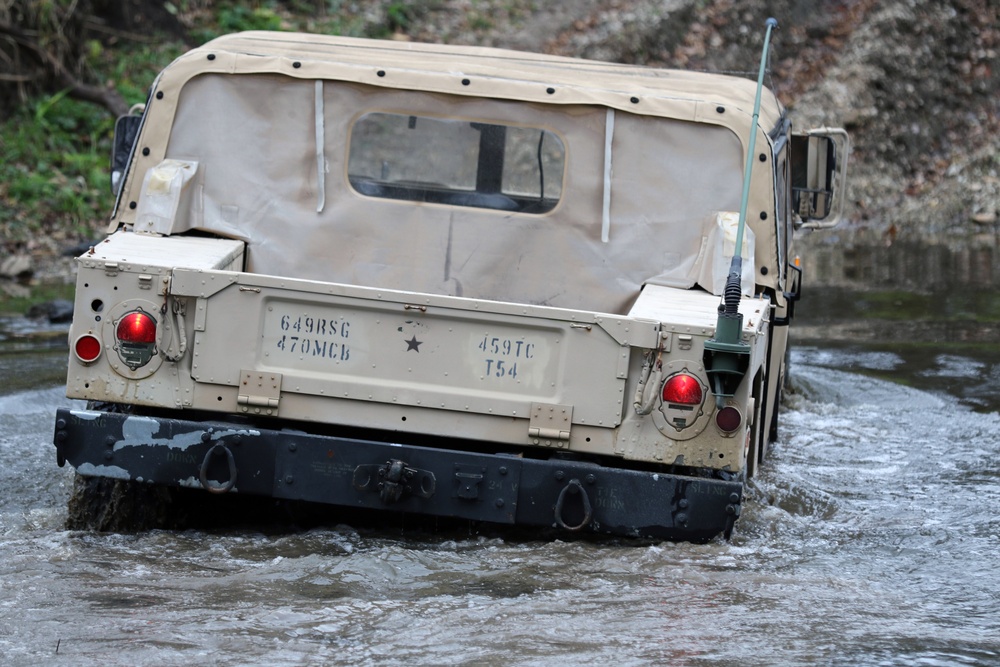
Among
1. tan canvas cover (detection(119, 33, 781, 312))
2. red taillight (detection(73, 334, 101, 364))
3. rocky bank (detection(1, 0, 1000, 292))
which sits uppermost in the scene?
rocky bank (detection(1, 0, 1000, 292))

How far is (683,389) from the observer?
16.5 feet

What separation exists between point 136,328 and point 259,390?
0.51 m

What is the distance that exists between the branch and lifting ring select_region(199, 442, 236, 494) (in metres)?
11.3

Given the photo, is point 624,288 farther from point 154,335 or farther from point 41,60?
point 41,60

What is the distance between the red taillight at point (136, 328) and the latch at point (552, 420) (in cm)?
147

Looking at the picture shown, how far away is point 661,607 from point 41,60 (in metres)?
13.4

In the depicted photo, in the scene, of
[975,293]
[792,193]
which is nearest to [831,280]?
[975,293]

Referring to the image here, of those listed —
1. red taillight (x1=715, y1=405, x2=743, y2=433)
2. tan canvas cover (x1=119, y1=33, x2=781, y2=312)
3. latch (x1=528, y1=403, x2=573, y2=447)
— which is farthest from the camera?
tan canvas cover (x1=119, y1=33, x2=781, y2=312)

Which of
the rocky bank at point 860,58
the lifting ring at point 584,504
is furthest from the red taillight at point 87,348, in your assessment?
the rocky bank at point 860,58

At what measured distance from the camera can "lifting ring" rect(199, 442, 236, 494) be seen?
16.9ft

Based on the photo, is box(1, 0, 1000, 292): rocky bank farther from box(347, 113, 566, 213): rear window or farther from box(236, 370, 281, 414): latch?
box(236, 370, 281, 414): latch

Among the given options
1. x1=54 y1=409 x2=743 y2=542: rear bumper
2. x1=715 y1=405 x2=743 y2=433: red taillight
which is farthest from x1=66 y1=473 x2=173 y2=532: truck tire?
x1=715 y1=405 x2=743 y2=433: red taillight

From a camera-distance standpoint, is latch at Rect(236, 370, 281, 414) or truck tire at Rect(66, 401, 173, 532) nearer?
latch at Rect(236, 370, 281, 414)

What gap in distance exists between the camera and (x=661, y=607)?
470 centimetres
